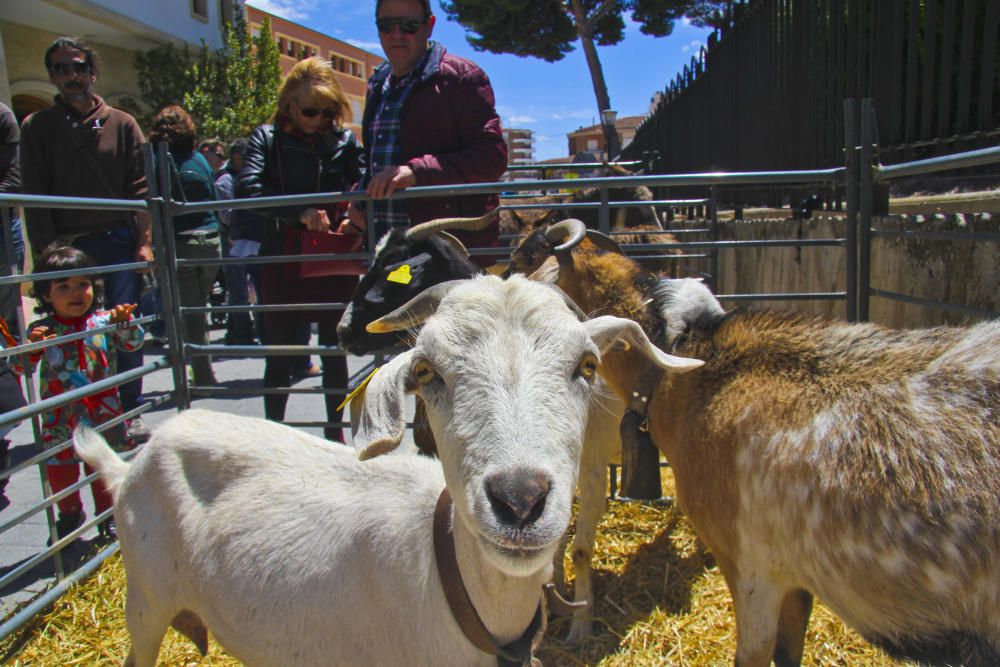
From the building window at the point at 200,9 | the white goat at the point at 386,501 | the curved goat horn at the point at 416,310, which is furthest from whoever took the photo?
the building window at the point at 200,9

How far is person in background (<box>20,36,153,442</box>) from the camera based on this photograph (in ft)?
14.2

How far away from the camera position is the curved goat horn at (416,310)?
2.18 meters

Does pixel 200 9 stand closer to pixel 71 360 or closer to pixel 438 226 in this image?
pixel 71 360

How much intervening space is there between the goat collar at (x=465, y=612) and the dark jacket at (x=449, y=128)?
2155 millimetres

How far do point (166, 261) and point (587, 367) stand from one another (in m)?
3.08

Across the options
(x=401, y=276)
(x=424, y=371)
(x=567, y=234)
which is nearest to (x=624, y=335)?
Result: (x=424, y=371)

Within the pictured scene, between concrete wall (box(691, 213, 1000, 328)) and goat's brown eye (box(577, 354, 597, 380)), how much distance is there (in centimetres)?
129

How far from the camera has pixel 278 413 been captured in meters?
4.14

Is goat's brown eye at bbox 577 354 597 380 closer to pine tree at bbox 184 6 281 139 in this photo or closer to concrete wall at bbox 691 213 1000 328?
concrete wall at bbox 691 213 1000 328

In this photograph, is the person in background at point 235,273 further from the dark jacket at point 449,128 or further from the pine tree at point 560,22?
the pine tree at point 560,22

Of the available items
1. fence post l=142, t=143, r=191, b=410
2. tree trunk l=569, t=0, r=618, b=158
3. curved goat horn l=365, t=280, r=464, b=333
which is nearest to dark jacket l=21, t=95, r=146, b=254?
fence post l=142, t=143, r=191, b=410

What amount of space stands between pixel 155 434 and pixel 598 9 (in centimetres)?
1928

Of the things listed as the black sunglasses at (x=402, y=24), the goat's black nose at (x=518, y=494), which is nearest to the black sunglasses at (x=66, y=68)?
the black sunglasses at (x=402, y=24)

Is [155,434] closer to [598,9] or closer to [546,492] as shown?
[546,492]
